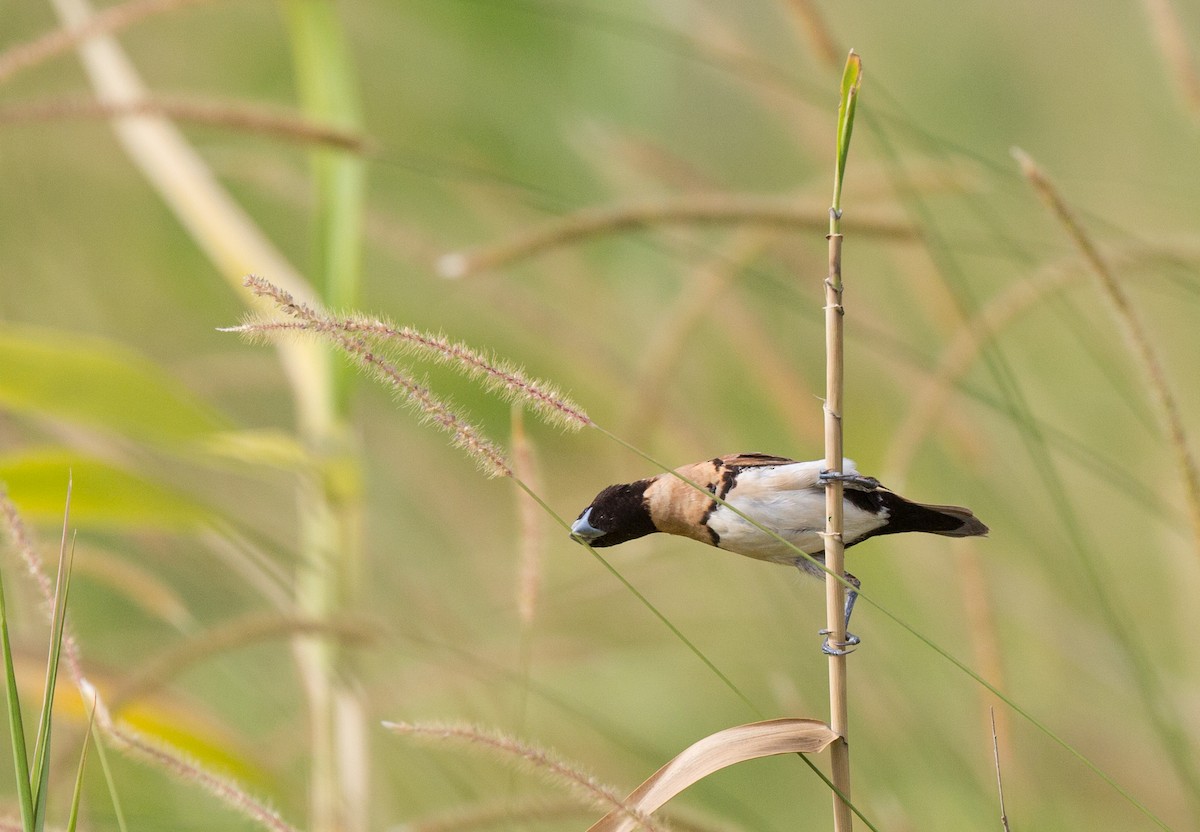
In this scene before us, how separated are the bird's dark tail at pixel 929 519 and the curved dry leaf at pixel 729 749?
0.11 m

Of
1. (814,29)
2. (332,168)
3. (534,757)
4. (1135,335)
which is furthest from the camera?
(332,168)

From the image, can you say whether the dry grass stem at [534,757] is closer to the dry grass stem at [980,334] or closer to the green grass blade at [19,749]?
the green grass blade at [19,749]

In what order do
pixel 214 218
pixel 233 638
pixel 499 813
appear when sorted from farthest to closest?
pixel 214 218 < pixel 233 638 < pixel 499 813

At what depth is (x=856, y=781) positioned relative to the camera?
73.9 inches

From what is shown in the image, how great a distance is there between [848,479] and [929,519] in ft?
0.19

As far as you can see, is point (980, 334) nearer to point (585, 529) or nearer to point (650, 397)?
point (650, 397)

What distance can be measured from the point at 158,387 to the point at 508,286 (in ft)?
1.69

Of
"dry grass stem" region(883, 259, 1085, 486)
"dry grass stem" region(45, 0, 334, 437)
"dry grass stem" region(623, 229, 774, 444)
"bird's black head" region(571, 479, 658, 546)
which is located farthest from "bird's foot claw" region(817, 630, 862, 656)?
"dry grass stem" region(45, 0, 334, 437)

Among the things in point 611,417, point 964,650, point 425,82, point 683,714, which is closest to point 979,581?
point 964,650

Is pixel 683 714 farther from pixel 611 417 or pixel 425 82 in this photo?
pixel 425 82

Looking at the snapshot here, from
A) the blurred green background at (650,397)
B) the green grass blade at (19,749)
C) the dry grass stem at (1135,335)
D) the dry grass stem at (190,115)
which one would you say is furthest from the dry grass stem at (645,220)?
the green grass blade at (19,749)

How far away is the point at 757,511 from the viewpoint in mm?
557

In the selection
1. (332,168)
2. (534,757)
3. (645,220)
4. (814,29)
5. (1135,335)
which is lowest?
(534,757)

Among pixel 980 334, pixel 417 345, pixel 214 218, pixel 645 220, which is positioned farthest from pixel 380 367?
pixel 214 218
